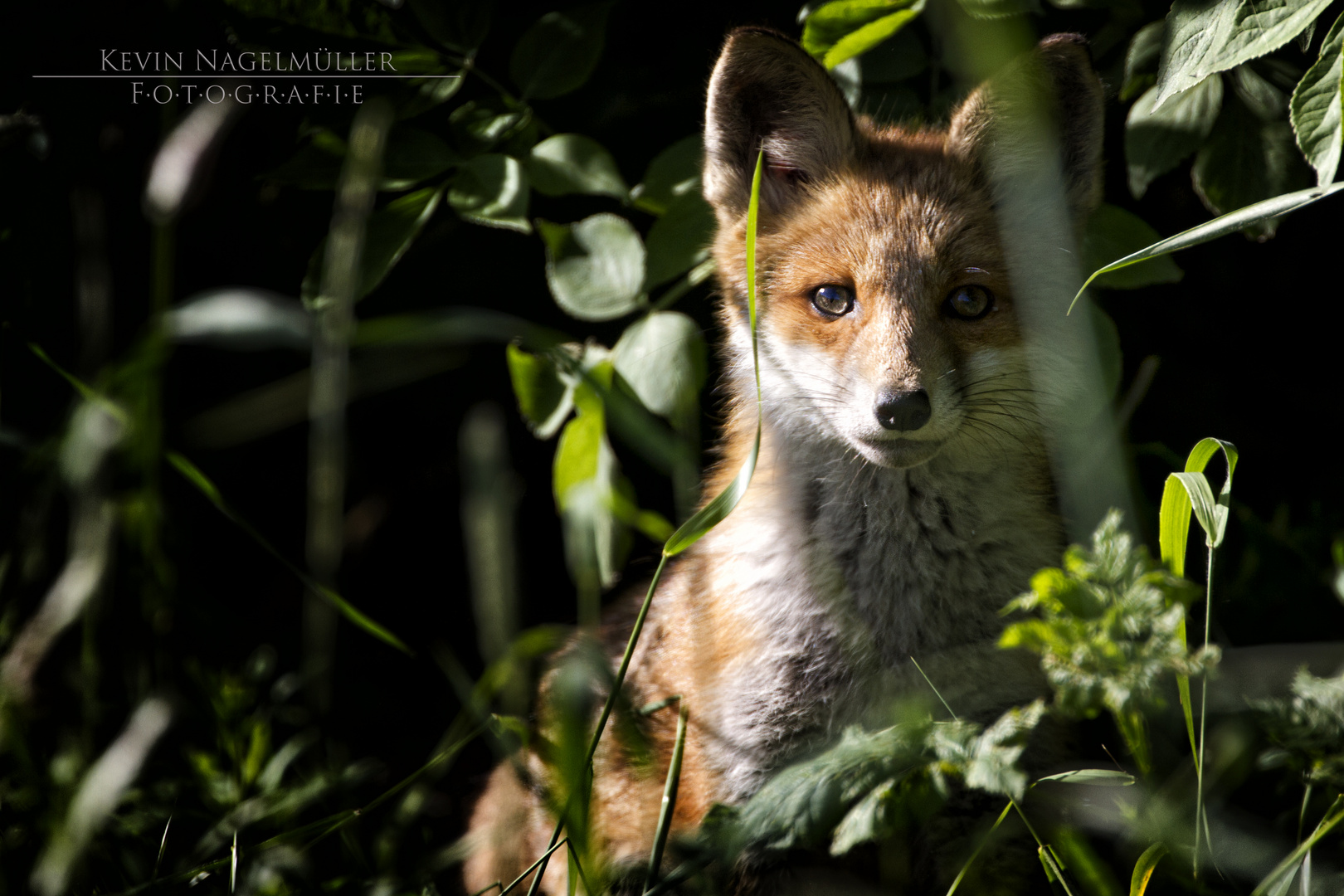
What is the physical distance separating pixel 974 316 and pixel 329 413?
1453 mm

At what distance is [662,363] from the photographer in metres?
2.32

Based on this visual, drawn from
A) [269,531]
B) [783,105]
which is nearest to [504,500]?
[783,105]

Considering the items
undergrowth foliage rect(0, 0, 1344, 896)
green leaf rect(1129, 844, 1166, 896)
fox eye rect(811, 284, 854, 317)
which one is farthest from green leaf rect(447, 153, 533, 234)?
green leaf rect(1129, 844, 1166, 896)

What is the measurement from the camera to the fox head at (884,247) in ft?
6.75

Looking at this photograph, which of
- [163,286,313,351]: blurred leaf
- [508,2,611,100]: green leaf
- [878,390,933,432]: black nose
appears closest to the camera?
[163,286,313,351]: blurred leaf

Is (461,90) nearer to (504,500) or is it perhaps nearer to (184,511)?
(184,511)

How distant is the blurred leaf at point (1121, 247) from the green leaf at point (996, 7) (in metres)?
0.51

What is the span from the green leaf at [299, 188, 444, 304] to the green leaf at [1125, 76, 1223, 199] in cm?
167

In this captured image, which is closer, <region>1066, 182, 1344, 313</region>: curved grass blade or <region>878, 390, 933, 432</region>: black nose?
<region>1066, 182, 1344, 313</region>: curved grass blade

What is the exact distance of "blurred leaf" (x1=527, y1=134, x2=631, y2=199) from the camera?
7.65 ft

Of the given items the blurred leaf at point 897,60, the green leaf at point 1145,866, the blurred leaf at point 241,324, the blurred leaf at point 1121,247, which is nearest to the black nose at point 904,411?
the blurred leaf at point 1121,247

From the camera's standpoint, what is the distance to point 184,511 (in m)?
3.23

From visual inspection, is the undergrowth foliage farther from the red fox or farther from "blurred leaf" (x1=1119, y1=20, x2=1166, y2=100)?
the red fox

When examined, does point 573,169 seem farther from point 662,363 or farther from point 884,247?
point 884,247
